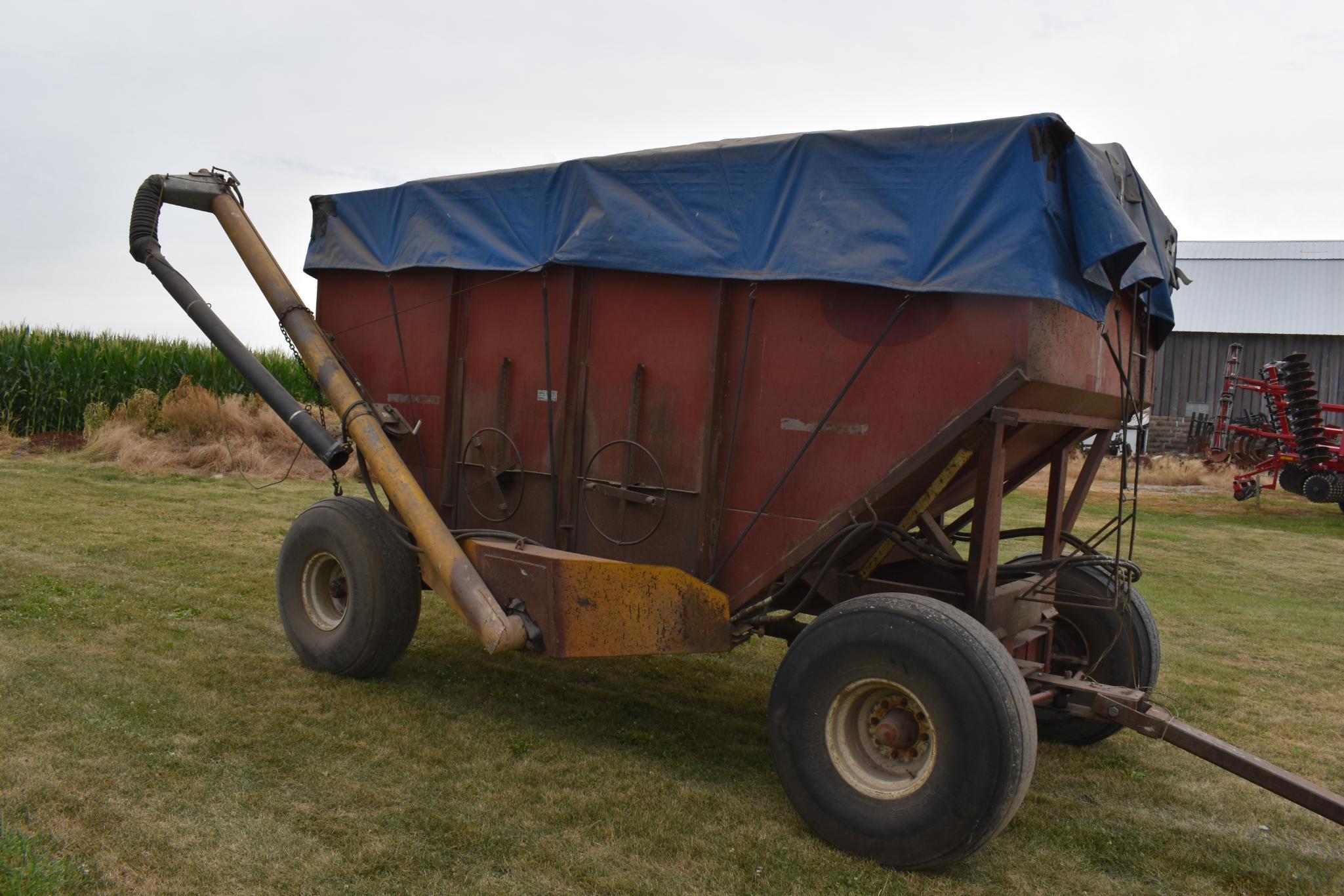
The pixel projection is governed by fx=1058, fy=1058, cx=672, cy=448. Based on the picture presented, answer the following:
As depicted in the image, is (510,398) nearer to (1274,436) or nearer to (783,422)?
(783,422)

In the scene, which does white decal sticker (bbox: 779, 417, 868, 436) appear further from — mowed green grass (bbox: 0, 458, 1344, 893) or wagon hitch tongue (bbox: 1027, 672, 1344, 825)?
mowed green grass (bbox: 0, 458, 1344, 893)

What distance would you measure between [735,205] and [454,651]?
368 centimetres

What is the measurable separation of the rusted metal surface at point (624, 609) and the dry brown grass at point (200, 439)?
13.1m

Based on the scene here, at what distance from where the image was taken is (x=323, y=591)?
649cm

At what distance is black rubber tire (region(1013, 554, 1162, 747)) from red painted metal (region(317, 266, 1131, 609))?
2.60ft

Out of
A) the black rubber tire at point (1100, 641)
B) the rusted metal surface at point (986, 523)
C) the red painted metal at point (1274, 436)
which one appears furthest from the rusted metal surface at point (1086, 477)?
the red painted metal at point (1274, 436)

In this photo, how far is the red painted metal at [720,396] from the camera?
4.57 metres

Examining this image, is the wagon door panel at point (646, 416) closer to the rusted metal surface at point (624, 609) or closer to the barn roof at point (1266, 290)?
the rusted metal surface at point (624, 609)

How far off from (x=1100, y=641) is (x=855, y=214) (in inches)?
116

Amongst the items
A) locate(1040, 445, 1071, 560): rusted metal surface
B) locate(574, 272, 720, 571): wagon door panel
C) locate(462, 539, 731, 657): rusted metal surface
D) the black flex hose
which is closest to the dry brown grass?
the black flex hose

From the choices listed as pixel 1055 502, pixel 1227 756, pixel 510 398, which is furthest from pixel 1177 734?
pixel 510 398

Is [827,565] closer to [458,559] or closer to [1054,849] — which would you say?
[1054,849]

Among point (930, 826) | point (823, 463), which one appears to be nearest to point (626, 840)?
point (930, 826)

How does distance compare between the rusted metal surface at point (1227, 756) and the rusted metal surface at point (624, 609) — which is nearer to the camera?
the rusted metal surface at point (1227, 756)
